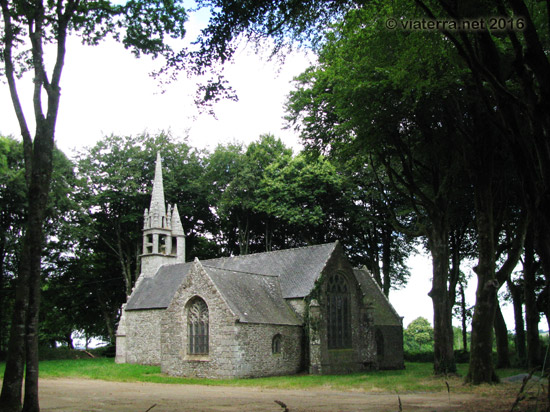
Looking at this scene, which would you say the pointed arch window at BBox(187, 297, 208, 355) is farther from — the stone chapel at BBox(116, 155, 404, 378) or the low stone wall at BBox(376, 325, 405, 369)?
the low stone wall at BBox(376, 325, 405, 369)

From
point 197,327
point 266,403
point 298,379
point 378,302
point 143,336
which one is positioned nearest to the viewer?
point 266,403

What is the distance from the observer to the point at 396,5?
13.0 meters

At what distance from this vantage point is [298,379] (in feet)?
82.0

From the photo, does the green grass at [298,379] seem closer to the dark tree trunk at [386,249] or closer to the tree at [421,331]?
the dark tree trunk at [386,249]

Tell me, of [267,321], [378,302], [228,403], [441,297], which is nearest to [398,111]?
[441,297]

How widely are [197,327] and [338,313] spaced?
8.31m

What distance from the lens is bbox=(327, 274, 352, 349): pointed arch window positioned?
3009 centimetres

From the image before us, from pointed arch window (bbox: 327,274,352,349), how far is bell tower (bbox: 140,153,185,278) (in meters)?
16.2

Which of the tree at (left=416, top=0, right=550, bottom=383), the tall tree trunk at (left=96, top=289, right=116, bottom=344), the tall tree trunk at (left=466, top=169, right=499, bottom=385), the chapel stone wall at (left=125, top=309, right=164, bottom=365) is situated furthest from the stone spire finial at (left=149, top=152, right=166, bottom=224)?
the tree at (left=416, top=0, right=550, bottom=383)

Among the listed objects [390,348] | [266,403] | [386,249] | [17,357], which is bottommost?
[390,348]

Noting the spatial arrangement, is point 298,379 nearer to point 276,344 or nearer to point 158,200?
point 276,344

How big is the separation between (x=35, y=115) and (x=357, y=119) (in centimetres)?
1200

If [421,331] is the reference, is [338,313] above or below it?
above

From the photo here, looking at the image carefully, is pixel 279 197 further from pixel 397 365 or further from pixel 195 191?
pixel 397 365
